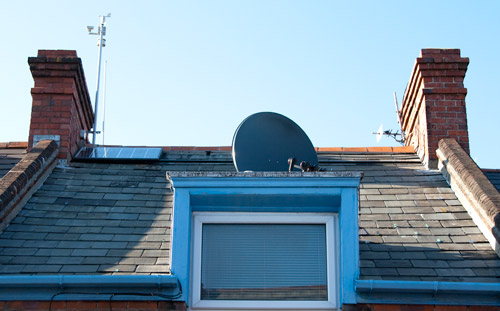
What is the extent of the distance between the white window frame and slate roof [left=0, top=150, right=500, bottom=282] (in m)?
0.42

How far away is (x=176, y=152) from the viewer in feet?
37.9

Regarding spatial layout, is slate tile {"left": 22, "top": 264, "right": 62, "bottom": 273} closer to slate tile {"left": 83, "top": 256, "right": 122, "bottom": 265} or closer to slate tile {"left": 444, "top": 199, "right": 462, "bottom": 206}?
Answer: slate tile {"left": 83, "top": 256, "right": 122, "bottom": 265}

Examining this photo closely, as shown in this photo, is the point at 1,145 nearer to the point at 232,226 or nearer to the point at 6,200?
the point at 6,200

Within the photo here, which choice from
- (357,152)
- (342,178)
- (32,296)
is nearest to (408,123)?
(357,152)

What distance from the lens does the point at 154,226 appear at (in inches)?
338

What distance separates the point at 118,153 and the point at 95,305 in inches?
170

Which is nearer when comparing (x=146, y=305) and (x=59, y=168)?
(x=146, y=305)

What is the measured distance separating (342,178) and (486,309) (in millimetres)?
1882

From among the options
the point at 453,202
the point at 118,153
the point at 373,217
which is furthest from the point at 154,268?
the point at 453,202

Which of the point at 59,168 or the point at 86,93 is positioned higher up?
the point at 86,93

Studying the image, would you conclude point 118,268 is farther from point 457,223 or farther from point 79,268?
point 457,223

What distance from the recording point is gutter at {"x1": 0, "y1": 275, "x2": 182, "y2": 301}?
709 cm

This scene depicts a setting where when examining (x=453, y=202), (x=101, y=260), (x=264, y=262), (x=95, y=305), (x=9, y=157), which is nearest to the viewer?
(x=95, y=305)

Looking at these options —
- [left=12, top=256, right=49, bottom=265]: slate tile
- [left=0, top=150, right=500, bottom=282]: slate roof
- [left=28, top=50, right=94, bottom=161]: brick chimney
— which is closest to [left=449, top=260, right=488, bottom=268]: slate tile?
[left=0, top=150, right=500, bottom=282]: slate roof
